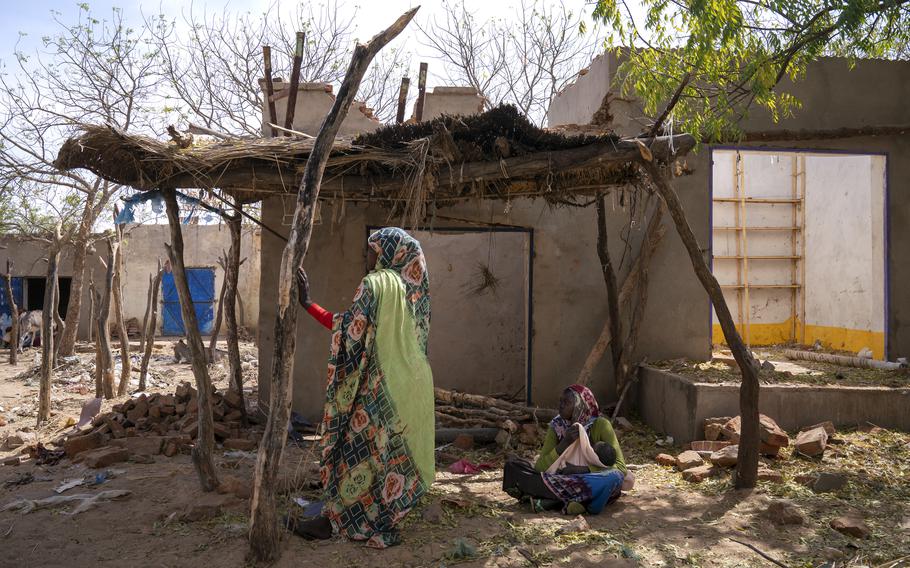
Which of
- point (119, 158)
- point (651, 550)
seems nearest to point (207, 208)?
point (119, 158)

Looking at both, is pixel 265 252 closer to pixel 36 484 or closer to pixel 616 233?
pixel 36 484

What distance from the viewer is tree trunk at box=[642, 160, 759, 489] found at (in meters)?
5.04

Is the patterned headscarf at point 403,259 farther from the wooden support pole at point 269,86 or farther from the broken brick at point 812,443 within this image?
the wooden support pole at point 269,86

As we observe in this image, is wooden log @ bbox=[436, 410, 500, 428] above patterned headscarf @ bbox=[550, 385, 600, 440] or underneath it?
underneath

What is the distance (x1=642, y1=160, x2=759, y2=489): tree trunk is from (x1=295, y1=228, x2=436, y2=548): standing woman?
Result: 7.46ft

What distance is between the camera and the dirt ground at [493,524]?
3865 millimetres

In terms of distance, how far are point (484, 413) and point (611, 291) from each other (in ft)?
6.10

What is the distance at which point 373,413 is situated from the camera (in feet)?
12.7

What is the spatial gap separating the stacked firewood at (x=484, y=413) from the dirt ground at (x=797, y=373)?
1517mm

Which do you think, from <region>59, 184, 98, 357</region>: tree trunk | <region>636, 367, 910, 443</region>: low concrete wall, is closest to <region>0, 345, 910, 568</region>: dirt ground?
<region>636, 367, 910, 443</region>: low concrete wall

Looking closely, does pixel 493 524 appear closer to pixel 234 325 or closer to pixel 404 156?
pixel 404 156

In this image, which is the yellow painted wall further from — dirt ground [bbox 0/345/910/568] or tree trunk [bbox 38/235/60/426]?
tree trunk [bbox 38/235/60/426]

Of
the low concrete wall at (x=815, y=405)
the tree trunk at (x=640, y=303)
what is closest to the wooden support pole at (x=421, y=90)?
the tree trunk at (x=640, y=303)

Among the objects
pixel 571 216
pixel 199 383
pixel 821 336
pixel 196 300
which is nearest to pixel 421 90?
pixel 571 216
